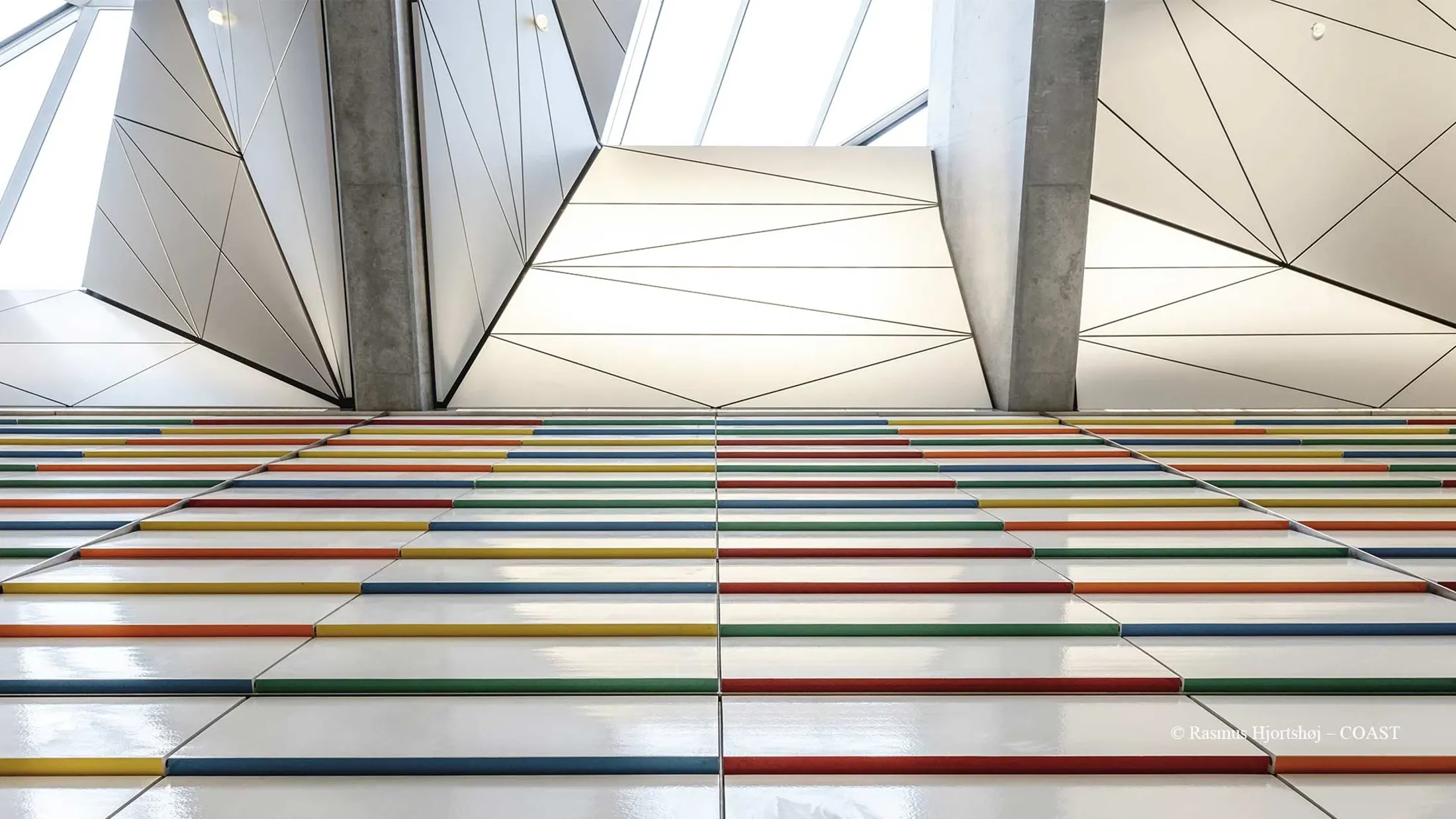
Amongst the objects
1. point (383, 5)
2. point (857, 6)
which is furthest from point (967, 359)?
point (857, 6)

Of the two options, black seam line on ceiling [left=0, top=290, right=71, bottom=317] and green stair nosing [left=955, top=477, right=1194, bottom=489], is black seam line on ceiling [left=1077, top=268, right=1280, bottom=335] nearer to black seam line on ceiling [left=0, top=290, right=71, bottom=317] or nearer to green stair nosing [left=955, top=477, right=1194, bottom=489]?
green stair nosing [left=955, top=477, right=1194, bottom=489]

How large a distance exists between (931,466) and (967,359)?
3.53 m

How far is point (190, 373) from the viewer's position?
9.39m

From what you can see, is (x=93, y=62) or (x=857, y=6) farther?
(x=857, y=6)

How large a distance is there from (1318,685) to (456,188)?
8.48 meters

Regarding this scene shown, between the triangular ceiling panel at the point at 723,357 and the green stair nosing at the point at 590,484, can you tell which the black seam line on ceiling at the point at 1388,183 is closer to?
the triangular ceiling panel at the point at 723,357

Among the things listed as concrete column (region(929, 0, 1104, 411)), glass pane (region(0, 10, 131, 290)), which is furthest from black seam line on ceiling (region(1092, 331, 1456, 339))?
glass pane (region(0, 10, 131, 290))

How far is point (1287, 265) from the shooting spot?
408 inches

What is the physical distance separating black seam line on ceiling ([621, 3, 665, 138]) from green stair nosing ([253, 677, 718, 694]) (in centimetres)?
1234

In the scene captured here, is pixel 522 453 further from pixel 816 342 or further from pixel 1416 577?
pixel 1416 577

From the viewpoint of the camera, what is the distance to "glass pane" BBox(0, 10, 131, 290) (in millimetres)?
11336

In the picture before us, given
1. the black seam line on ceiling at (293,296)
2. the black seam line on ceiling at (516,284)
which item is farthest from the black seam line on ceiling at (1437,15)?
the black seam line on ceiling at (293,296)

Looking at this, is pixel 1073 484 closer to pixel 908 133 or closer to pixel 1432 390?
pixel 1432 390

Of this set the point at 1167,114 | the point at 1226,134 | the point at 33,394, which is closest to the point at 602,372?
the point at 33,394
